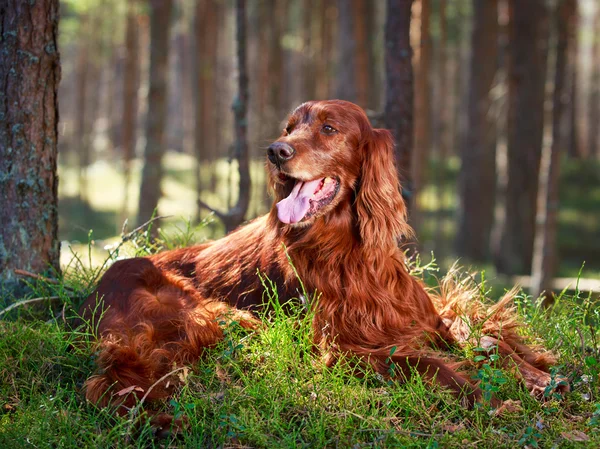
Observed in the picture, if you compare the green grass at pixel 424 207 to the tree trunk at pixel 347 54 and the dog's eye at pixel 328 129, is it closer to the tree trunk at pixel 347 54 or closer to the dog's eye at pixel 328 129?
the tree trunk at pixel 347 54

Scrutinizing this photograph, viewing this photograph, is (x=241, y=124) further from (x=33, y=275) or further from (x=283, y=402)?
(x=283, y=402)

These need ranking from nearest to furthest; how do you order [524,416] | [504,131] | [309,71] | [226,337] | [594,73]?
1. [524,416]
2. [226,337]
3. [504,131]
4. [309,71]
5. [594,73]

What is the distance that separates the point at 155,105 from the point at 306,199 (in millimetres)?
7441

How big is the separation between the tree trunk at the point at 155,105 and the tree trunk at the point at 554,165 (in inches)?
233

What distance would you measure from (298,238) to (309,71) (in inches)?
577

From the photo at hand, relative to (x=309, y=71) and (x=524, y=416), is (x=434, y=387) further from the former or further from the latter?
(x=309, y=71)

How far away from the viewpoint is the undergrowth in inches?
115

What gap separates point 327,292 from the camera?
11.5 ft

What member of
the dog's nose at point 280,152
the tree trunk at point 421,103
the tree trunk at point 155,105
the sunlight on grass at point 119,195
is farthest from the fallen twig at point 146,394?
the sunlight on grass at point 119,195

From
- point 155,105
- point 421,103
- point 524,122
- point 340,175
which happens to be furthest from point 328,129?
point 524,122

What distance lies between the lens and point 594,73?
3216 centimetres

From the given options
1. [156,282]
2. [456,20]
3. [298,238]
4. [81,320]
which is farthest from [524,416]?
[456,20]

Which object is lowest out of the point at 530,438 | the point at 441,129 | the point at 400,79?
the point at 441,129

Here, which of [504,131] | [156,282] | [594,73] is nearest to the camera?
[156,282]
